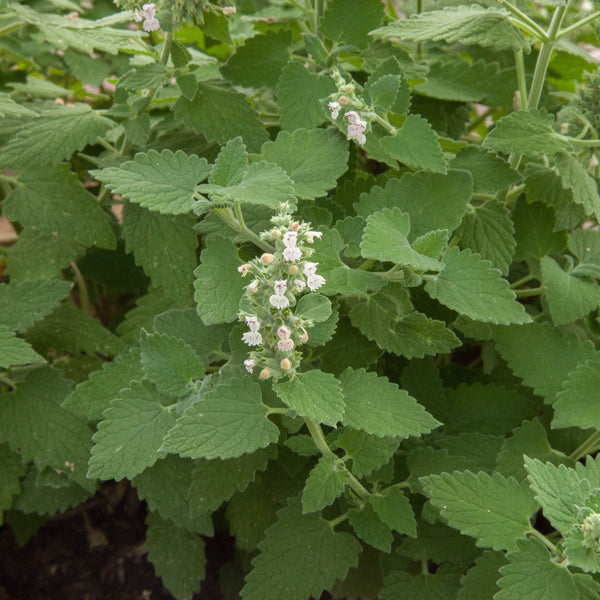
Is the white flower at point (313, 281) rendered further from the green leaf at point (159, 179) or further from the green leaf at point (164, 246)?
the green leaf at point (164, 246)

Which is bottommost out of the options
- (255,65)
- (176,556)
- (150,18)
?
(176,556)

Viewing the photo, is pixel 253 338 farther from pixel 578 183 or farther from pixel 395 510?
pixel 578 183

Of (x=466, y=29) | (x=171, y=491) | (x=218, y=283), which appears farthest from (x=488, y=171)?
(x=171, y=491)

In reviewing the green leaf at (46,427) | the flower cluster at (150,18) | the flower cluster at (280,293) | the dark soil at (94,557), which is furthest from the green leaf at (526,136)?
the dark soil at (94,557)

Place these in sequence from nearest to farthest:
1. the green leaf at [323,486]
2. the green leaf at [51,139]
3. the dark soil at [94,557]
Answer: the green leaf at [323,486], the green leaf at [51,139], the dark soil at [94,557]

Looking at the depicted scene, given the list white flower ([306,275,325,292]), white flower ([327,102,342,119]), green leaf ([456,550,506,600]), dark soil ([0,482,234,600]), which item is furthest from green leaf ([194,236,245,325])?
dark soil ([0,482,234,600])

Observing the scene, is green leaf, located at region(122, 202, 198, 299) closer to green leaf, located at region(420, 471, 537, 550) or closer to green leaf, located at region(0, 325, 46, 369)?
green leaf, located at region(0, 325, 46, 369)
